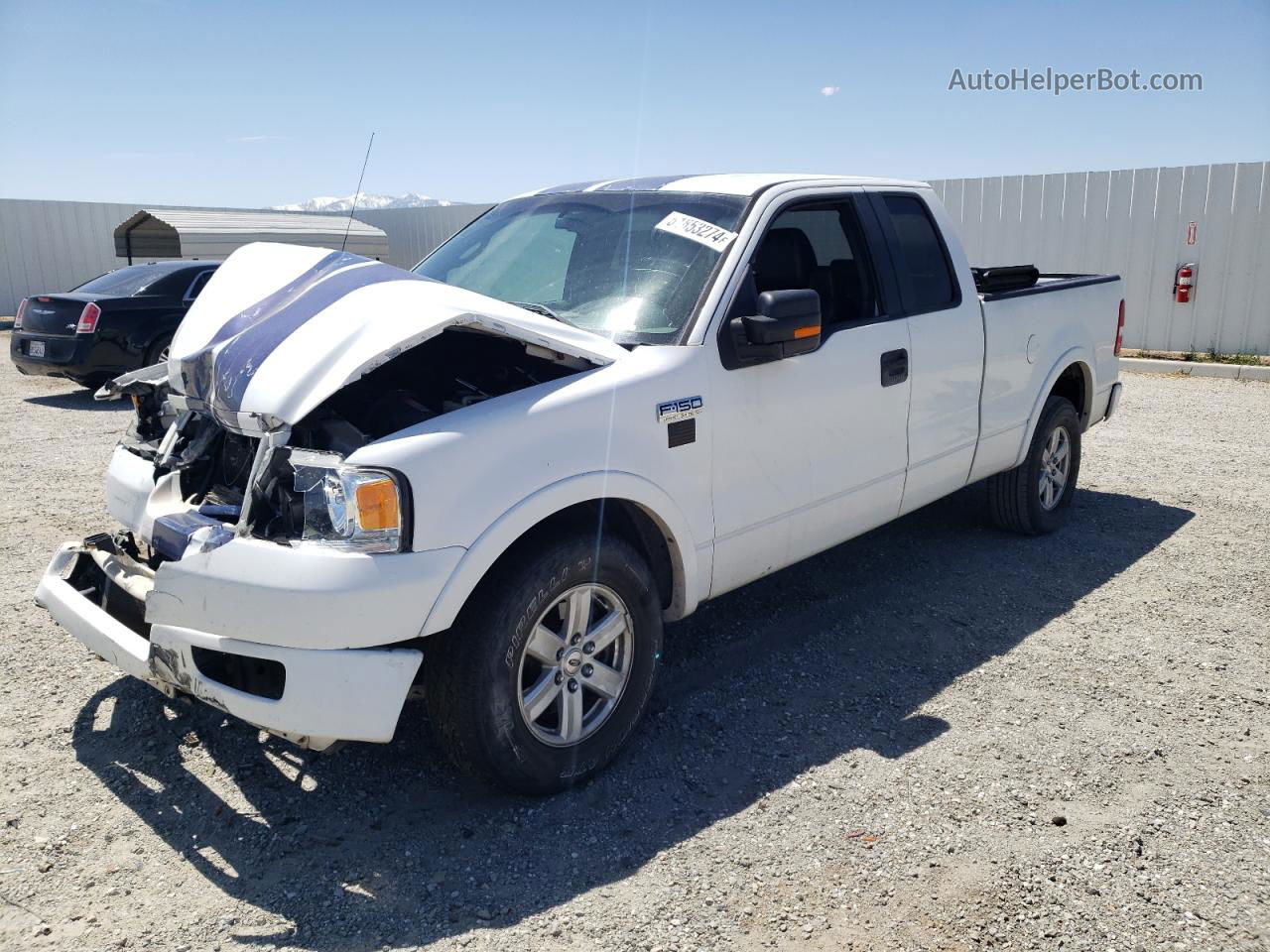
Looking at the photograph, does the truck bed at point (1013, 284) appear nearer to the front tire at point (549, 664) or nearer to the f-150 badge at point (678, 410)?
the f-150 badge at point (678, 410)

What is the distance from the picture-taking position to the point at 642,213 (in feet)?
13.8

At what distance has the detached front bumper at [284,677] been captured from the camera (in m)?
2.79

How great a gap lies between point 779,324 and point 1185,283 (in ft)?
39.8

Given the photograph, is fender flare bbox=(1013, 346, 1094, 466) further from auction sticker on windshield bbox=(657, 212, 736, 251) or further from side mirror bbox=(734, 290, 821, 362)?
auction sticker on windshield bbox=(657, 212, 736, 251)

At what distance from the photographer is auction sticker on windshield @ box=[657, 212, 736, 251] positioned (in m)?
3.90

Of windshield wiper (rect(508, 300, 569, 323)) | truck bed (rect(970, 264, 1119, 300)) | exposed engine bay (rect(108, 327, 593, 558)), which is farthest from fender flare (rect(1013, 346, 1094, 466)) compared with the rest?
exposed engine bay (rect(108, 327, 593, 558))

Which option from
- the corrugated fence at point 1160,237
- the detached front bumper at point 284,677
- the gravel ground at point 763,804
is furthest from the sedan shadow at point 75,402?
the corrugated fence at point 1160,237

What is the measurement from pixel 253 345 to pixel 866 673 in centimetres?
278

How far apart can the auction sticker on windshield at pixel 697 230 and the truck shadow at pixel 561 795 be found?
5.95 ft

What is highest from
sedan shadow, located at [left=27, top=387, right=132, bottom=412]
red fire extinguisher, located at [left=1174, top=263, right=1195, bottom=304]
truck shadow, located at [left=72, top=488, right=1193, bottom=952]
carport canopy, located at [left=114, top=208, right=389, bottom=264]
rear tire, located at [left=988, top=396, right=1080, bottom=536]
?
carport canopy, located at [left=114, top=208, right=389, bottom=264]

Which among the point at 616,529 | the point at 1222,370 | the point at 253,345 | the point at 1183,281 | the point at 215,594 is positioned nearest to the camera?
the point at 215,594

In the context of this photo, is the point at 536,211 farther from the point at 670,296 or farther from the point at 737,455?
the point at 737,455

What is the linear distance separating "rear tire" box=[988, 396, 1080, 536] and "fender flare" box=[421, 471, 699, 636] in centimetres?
297

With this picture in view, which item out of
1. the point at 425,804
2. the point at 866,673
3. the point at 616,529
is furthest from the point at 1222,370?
the point at 425,804
